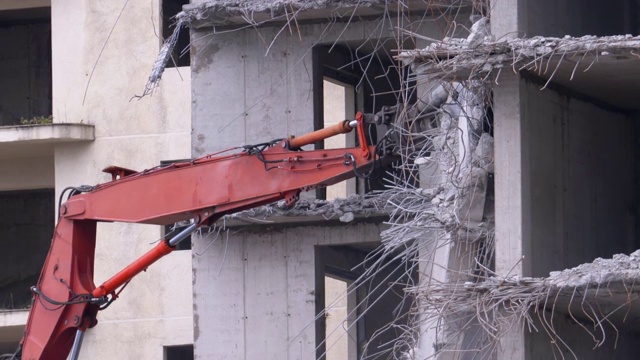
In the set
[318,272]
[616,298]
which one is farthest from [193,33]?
[616,298]

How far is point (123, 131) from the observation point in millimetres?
23406

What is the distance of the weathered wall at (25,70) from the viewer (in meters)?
26.5

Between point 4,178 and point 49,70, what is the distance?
2.92 m

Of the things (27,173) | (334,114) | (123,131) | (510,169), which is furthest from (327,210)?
(27,173)

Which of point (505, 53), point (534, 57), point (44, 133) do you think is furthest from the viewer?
point (44, 133)

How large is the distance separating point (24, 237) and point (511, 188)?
16.4m

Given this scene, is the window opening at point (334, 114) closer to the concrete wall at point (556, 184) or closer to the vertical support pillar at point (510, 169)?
the concrete wall at point (556, 184)

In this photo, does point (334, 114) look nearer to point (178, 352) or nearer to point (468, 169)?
point (178, 352)

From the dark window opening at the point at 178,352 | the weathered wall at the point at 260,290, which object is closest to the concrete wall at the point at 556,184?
the weathered wall at the point at 260,290

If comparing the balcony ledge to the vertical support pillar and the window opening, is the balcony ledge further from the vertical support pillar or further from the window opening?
the vertical support pillar

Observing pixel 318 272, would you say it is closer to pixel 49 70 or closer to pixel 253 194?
pixel 253 194

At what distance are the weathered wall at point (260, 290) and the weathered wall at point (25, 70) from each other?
1100cm

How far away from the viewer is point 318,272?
16.2 metres

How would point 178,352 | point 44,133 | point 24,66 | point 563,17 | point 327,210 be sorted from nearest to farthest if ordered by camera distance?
1. point 563,17
2. point 327,210
3. point 44,133
4. point 178,352
5. point 24,66
